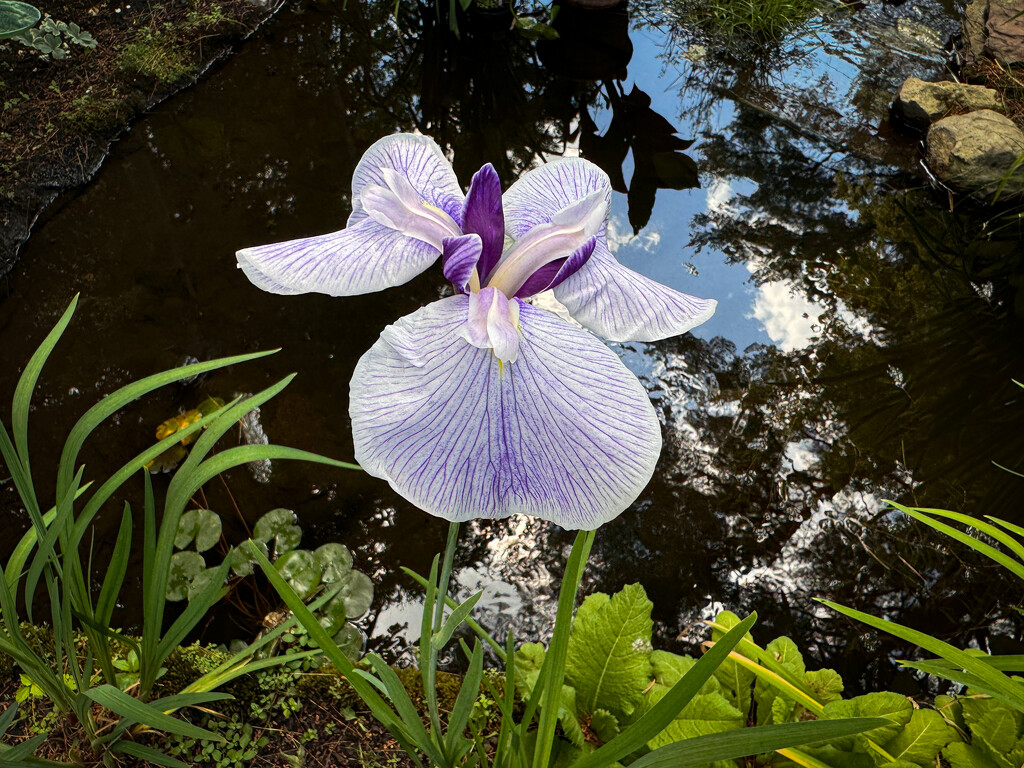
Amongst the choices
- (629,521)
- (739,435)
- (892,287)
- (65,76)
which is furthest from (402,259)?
(65,76)

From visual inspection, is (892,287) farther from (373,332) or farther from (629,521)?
(373,332)

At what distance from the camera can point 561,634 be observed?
926mm

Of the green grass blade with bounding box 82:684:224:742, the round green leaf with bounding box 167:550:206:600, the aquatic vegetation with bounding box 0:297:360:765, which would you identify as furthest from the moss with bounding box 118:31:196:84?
the green grass blade with bounding box 82:684:224:742

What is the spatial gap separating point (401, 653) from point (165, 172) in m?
2.14

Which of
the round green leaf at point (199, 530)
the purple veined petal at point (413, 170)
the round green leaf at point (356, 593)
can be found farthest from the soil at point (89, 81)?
the purple veined petal at point (413, 170)

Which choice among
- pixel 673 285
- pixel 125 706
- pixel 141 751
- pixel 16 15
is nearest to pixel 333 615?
pixel 141 751

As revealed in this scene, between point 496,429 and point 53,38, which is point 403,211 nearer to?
point 496,429

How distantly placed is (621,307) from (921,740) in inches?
41.8

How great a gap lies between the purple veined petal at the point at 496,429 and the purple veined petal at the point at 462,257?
2.7 inches

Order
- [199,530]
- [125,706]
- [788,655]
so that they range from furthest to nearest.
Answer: [199,530]
[788,655]
[125,706]

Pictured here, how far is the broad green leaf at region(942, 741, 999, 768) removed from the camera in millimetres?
1321

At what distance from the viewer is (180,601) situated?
1.95 metres

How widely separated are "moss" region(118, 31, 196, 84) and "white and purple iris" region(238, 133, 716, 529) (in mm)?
2883

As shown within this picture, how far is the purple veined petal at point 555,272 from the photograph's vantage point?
85 centimetres
